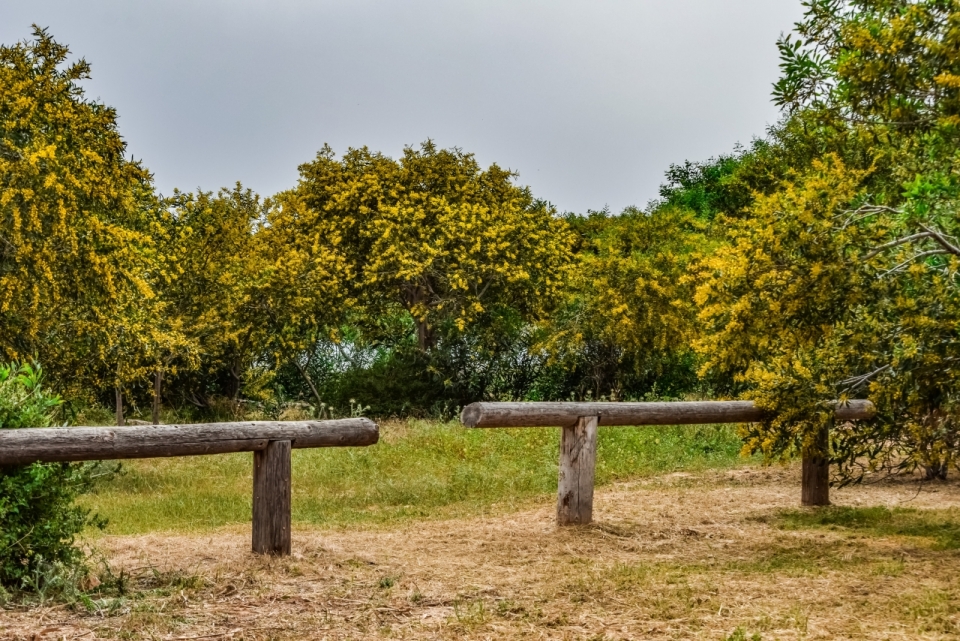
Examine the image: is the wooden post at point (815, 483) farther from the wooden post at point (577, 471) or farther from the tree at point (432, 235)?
the tree at point (432, 235)

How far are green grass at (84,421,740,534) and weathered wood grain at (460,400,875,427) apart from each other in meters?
2.34

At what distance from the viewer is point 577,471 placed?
8.38 m

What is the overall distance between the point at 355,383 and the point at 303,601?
1774 cm

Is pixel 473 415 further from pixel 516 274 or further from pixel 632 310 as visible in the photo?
pixel 516 274

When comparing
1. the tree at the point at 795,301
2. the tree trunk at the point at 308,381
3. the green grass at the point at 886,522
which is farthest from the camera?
the tree trunk at the point at 308,381

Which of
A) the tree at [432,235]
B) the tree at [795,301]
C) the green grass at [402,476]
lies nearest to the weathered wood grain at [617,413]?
the tree at [795,301]

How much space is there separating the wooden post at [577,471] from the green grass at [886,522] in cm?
188

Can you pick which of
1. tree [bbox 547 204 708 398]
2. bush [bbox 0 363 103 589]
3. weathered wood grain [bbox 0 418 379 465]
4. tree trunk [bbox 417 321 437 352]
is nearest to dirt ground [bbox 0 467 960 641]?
bush [bbox 0 363 103 589]

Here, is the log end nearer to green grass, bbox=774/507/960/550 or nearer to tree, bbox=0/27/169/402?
green grass, bbox=774/507/960/550

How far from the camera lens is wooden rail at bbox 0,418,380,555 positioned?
18.1 ft

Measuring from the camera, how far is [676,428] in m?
16.9

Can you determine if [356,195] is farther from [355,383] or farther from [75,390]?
[75,390]

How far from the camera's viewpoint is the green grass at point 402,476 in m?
10.5

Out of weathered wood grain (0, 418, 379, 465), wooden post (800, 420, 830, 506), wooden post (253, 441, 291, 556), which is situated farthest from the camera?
wooden post (800, 420, 830, 506)
